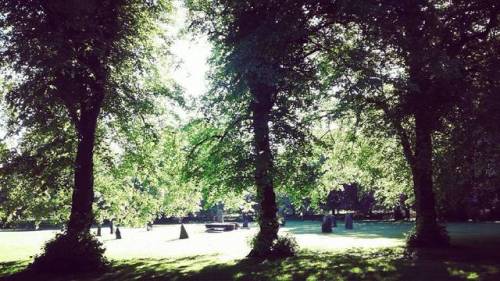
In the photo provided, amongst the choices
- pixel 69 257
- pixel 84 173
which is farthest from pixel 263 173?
pixel 69 257

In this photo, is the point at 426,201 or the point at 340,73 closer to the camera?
the point at 340,73

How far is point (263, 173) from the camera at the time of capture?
18.4 m

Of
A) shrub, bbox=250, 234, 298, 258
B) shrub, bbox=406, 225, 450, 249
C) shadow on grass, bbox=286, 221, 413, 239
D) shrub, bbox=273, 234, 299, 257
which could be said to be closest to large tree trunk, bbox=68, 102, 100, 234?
shrub, bbox=250, 234, 298, 258

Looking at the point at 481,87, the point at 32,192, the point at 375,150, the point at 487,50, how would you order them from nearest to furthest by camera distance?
1. the point at 481,87
2. the point at 487,50
3. the point at 32,192
4. the point at 375,150

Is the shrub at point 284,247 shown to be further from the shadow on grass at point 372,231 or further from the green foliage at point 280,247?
the shadow on grass at point 372,231

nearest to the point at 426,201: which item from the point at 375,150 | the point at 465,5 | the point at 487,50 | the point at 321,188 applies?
the point at 375,150

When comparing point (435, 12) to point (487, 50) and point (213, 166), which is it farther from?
point (213, 166)

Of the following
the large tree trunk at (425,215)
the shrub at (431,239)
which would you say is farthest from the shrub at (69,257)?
the shrub at (431,239)

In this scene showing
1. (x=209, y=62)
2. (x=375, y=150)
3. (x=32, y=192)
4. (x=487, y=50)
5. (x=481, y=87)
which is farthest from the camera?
(x=375, y=150)

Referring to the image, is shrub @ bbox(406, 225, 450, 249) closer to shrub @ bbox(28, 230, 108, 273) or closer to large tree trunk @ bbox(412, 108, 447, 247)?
large tree trunk @ bbox(412, 108, 447, 247)

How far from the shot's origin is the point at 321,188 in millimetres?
23266

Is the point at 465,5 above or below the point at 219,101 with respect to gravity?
above

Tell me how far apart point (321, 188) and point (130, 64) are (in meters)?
11.4

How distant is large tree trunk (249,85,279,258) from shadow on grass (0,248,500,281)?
1472 millimetres
